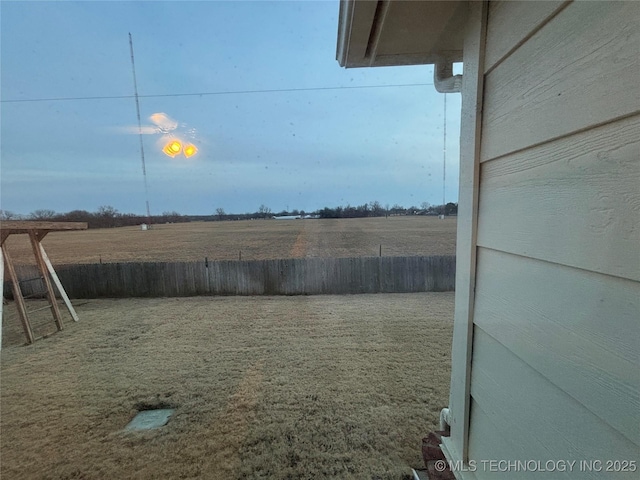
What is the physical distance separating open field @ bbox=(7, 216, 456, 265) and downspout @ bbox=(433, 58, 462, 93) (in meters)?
5.87

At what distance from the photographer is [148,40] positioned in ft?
14.2

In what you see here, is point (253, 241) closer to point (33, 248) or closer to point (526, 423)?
point (33, 248)

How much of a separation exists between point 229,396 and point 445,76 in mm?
2481

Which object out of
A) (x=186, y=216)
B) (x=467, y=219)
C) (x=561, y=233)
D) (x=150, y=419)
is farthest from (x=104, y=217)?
(x=561, y=233)

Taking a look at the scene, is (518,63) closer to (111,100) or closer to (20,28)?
(20,28)

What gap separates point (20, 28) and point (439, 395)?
17.2 feet

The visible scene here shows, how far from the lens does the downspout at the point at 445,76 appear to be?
1.07 meters

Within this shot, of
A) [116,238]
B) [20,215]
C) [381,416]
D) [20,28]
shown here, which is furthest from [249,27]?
[116,238]

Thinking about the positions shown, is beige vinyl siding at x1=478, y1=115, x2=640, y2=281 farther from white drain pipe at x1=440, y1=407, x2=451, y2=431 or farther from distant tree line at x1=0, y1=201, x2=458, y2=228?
distant tree line at x1=0, y1=201, x2=458, y2=228

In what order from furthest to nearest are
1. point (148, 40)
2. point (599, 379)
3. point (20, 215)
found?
point (148, 40) < point (20, 215) < point (599, 379)

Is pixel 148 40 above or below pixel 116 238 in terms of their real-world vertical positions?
above

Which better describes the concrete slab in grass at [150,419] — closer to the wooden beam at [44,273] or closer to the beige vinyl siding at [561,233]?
the beige vinyl siding at [561,233]

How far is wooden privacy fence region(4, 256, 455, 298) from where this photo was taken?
584cm

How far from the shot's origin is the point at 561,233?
52 cm
